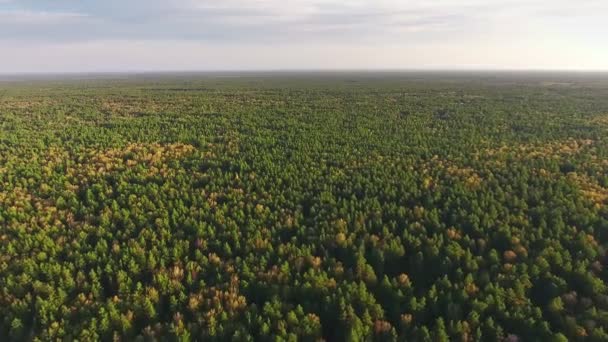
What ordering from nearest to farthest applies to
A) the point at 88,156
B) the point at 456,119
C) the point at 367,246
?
1. the point at 367,246
2. the point at 88,156
3. the point at 456,119

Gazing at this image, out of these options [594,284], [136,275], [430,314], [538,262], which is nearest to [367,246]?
[430,314]

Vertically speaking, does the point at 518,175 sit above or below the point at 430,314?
above

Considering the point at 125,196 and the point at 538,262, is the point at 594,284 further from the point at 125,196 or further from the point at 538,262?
the point at 125,196

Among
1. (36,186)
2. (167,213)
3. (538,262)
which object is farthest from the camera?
(36,186)

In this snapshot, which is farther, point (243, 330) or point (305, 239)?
point (305, 239)

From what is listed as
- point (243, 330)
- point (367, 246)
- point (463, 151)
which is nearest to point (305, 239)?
point (367, 246)

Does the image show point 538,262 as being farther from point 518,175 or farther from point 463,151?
point 463,151
